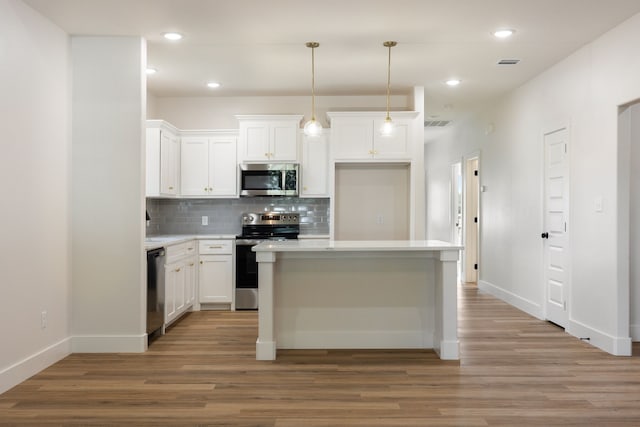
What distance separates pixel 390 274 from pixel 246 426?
76.1 inches

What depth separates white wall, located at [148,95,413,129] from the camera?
6.44 meters

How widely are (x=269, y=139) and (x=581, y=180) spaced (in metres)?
3.50

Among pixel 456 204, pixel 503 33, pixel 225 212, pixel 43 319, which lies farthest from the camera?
pixel 456 204

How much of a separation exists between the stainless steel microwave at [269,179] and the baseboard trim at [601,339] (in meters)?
3.41

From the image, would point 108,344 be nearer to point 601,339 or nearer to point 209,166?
point 209,166

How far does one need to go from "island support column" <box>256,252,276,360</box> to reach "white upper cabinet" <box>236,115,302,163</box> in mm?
2397

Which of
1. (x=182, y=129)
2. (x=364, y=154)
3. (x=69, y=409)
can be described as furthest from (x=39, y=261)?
(x=364, y=154)

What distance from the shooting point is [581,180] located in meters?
4.58

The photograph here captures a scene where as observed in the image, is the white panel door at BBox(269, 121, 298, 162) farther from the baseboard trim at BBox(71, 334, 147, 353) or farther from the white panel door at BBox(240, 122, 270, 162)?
the baseboard trim at BBox(71, 334, 147, 353)

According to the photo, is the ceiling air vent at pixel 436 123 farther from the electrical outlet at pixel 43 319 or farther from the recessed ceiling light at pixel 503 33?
the electrical outlet at pixel 43 319

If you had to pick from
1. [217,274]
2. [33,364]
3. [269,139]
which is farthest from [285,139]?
[33,364]

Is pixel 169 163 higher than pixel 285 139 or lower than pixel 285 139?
lower

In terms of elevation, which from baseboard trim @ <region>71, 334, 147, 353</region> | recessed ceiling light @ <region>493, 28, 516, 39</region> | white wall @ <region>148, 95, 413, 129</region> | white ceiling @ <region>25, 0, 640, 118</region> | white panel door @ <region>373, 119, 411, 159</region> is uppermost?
white ceiling @ <region>25, 0, 640, 118</region>

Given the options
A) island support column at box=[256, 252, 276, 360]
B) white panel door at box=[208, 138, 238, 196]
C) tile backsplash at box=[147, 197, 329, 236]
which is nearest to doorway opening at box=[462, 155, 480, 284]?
tile backsplash at box=[147, 197, 329, 236]
